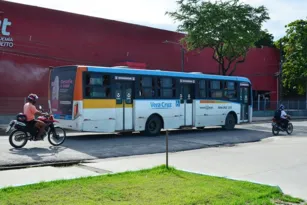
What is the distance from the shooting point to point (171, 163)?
34.3 feet

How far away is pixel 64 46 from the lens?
32.0 meters

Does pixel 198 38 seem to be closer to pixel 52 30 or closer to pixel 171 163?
pixel 52 30

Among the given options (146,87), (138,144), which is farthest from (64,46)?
(138,144)

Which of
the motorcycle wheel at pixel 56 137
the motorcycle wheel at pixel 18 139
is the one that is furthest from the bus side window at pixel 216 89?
the motorcycle wheel at pixel 18 139

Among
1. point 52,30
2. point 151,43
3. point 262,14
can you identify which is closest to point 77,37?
point 52,30

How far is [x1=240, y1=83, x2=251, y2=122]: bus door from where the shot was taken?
2264 cm

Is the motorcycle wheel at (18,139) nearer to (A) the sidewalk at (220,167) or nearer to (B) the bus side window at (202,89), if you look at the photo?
(A) the sidewalk at (220,167)

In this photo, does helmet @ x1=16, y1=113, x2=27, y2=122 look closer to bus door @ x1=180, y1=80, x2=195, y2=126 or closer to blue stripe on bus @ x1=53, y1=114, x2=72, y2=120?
blue stripe on bus @ x1=53, y1=114, x2=72, y2=120

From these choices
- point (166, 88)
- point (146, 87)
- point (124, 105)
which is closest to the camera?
point (124, 105)

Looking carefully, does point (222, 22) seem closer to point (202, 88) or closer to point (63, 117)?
point (202, 88)

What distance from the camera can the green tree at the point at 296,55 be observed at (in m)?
49.2

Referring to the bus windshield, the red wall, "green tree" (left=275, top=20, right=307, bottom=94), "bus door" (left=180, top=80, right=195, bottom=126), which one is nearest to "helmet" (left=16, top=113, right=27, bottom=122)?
the bus windshield

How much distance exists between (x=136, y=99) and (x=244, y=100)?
343 inches

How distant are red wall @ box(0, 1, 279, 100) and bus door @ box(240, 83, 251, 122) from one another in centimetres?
1561
